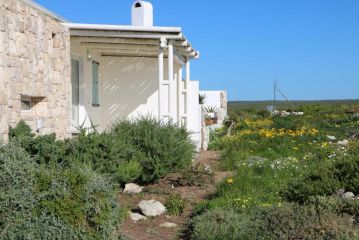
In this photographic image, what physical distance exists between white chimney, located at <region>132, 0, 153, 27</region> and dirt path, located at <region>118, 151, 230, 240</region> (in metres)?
3.99

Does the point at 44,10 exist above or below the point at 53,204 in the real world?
above

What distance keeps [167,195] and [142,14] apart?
594 cm

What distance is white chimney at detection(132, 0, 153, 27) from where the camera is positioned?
47.4 ft

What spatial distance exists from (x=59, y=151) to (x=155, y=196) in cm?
185

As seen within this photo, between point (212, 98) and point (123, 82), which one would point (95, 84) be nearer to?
point (123, 82)

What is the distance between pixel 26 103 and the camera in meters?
9.80

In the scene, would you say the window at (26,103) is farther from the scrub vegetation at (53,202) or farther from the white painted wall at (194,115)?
the white painted wall at (194,115)

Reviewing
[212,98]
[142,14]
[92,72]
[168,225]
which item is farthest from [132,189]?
[212,98]

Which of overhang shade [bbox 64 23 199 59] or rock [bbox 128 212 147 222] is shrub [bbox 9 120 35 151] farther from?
overhang shade [bbox 64 23 199 59]

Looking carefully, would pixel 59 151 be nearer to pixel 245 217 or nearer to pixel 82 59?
pixel 245 217

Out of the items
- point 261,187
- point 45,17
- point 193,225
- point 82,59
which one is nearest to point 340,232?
point 193,225

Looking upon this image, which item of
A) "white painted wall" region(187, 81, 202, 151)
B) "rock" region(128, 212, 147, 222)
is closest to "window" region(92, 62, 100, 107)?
"white painted wall" region(187, 81, 202, 151)

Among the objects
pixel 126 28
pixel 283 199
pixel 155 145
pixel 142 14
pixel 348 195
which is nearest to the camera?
pixel 348 195

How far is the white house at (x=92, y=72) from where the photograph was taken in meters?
9.23
